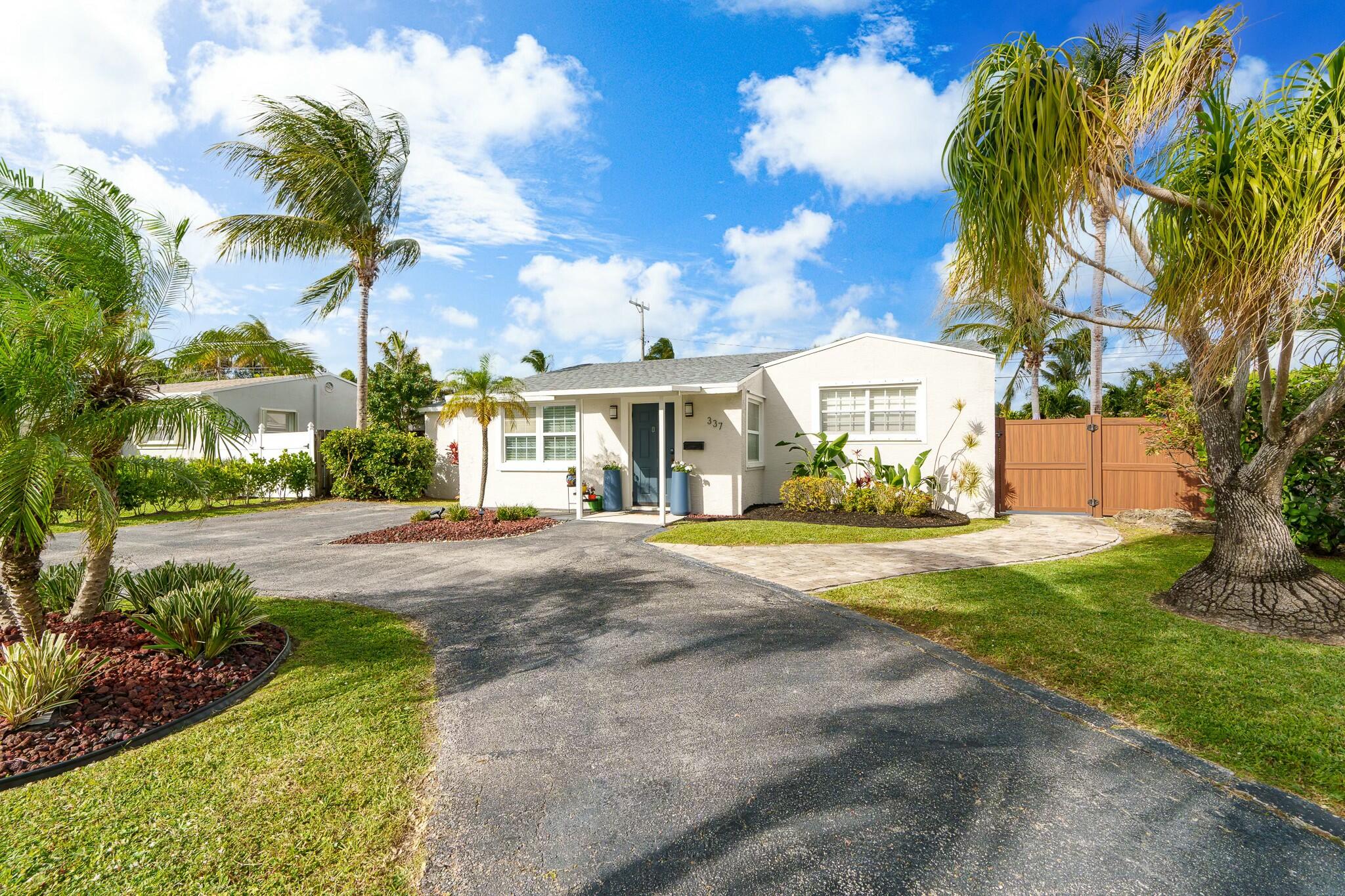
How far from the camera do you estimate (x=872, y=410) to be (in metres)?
13.0

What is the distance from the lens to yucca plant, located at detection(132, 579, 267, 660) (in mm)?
4059

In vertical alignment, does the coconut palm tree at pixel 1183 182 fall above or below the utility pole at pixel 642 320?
below

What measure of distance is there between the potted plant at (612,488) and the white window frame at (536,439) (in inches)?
37.5

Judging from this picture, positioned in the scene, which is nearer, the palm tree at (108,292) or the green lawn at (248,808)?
the green lawn at (248,808)

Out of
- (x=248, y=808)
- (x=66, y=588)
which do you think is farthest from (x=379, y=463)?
(x=248, y=808)

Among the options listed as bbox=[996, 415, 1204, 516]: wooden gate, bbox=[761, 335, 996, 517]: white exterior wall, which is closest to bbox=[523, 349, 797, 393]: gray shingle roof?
bbox=[761, 335, 996, 517]: white exterior wall

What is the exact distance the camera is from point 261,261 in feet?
54.6

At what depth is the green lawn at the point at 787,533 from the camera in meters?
9.59

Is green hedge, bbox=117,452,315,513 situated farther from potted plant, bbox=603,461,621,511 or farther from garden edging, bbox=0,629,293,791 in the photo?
potted plant, bbox=603,461,621,511

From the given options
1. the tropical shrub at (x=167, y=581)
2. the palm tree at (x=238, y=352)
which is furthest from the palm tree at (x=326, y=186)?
the tropical shrub at (x=167, y=581)

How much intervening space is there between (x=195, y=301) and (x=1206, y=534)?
554 inches

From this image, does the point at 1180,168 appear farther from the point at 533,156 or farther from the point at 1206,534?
the point at 533,156

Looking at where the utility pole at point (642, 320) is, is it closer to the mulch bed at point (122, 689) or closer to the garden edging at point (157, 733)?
the mulch bed at point (122, 689)

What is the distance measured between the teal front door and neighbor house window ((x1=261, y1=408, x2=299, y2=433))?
1548cm
